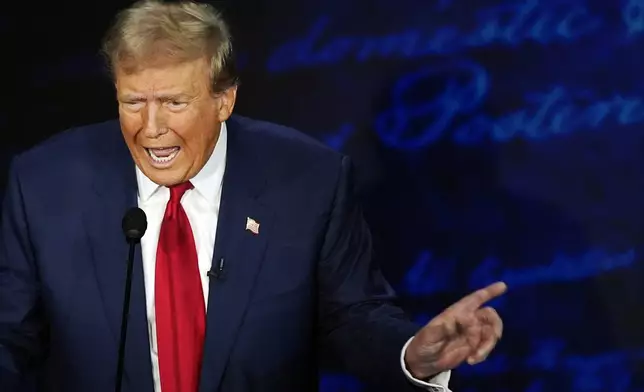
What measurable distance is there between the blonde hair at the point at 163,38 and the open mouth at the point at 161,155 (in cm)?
14

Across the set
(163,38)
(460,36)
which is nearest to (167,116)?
(163,38)

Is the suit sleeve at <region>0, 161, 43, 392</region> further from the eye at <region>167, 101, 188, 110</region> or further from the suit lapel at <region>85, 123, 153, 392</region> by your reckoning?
the eye at <region>167, 101, 188, 110</region>

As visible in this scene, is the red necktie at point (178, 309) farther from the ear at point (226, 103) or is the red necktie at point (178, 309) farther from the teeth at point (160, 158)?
the ear at point (226, 103)

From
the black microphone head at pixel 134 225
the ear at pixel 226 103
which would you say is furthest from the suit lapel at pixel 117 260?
the black microphone head at pixel 134 225

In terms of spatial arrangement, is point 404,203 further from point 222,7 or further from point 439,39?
point 222,7

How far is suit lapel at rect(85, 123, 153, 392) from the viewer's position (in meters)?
2.15

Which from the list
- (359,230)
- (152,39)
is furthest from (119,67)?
(359,230)

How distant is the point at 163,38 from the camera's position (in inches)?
81.4

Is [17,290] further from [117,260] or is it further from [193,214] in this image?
[193,214]

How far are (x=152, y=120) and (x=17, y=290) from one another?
1.39 ft

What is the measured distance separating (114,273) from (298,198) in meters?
0.39

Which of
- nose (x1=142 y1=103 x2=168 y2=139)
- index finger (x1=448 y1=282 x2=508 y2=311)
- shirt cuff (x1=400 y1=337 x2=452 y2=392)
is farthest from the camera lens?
nose (x1=142 y1=103 x2=168 y2=139)

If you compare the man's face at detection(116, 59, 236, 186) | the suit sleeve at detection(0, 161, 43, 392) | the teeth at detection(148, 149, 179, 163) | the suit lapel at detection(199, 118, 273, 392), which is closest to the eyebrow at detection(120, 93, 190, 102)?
the man's face at detection(116, 59, 236, 186)

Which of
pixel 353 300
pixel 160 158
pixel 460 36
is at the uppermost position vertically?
pixel 460 36
